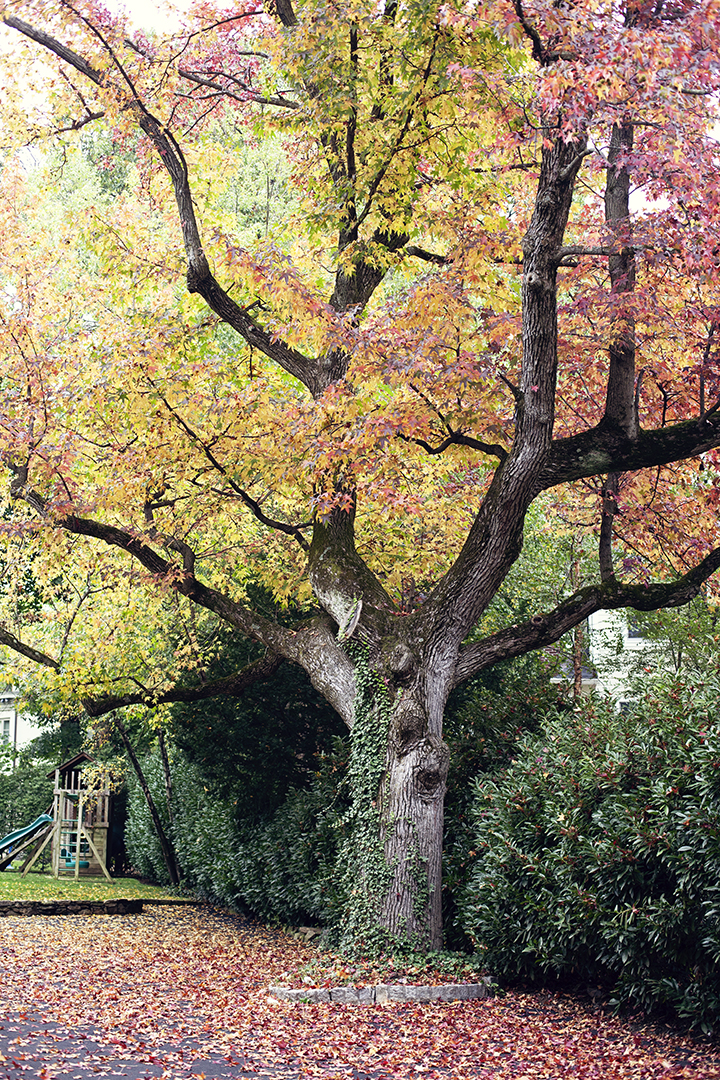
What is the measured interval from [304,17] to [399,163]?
67.7 inches

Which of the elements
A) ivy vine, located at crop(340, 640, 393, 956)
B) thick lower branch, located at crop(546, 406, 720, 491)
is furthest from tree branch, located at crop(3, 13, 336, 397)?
ivy vine, located at crop(340, 640, 393, 956)

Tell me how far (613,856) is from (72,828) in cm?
1940

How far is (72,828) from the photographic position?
23.7 metres

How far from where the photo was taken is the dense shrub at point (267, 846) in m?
11.9

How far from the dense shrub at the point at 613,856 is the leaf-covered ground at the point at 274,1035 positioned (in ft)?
1.26

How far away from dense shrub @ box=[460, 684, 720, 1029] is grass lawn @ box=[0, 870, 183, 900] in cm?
1103

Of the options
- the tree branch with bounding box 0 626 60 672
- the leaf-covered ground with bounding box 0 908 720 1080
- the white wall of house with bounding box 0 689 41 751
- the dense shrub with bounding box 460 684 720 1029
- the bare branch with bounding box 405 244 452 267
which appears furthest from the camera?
the white wall of house with bounding box 0 689 41 751

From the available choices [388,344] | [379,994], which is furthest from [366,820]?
[388,344]

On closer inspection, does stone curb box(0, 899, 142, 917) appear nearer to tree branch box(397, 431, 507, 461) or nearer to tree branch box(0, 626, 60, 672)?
tree branch box(0, 626, 60, 672)

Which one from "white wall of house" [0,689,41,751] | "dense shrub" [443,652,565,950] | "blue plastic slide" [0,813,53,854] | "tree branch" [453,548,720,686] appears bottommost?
"blue plastic slide" [0,813,53,854]

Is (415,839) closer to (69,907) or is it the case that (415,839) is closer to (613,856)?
(613,856)

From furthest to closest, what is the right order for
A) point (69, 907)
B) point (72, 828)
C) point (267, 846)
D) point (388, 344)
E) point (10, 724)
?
point (10, 724)
point (72, 828)
point (69, 907)
point (267, 846)
point (388, 344)

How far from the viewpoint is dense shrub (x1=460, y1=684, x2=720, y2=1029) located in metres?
6.39

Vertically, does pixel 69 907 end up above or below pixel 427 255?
below
